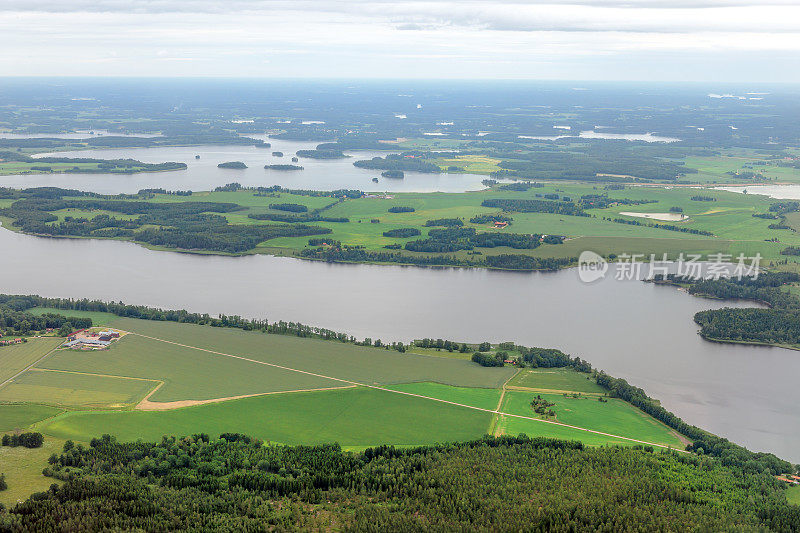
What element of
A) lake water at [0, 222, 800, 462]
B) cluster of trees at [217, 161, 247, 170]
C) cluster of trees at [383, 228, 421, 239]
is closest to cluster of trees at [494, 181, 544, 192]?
cluster of trees at [383, 228, 421, 239]

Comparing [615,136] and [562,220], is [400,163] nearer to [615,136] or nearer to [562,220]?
[562,220]

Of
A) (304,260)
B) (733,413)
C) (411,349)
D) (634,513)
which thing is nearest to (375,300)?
(411,349)

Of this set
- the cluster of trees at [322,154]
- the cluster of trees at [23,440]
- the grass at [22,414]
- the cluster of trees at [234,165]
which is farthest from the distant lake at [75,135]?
the cluster of trees at [23,440]

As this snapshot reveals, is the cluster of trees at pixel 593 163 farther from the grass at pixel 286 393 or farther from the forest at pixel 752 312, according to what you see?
the grass at pixel 286 393

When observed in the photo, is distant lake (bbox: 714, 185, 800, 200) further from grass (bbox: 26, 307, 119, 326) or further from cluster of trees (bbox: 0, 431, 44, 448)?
cluster of trees (bbox: 0, 431, 44, 448)

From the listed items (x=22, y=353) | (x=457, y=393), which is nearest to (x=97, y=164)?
(x=22, y=353)
